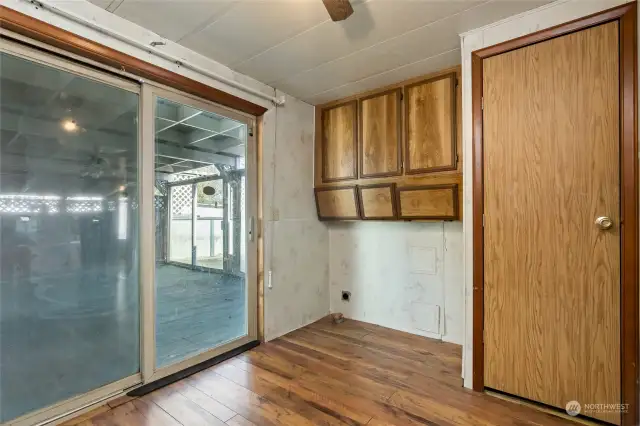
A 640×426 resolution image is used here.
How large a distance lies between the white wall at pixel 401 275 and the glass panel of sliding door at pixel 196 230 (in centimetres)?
117

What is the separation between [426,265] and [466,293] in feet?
2.90

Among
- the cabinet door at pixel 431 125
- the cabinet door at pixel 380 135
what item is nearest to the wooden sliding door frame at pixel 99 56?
the cabinet door at pixel 380 135

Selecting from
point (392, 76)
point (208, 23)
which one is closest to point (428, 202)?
point (392, 76)

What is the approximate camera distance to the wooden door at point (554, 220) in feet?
5.35

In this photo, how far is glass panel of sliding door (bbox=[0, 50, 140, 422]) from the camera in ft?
5.16

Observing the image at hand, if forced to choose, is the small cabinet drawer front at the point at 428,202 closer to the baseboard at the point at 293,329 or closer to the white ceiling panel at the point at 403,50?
the white ceiling panel at the point at 403,50

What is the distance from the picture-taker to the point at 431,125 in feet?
8.34

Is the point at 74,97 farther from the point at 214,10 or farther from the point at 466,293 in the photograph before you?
the point at 466,293

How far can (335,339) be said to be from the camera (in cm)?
283

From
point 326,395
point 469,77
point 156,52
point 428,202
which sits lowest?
point 326,395

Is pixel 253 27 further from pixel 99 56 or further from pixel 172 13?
pixel 99 56

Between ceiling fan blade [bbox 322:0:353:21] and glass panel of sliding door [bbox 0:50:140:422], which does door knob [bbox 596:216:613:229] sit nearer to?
ceiling fan blade [bbox 322:0:353:21]

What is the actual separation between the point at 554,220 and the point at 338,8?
5.18ft

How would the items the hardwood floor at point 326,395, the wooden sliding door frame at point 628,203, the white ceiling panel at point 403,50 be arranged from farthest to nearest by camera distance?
1. the white ceiling panel at point 403,50
2. the hardwood floor at point 326,395
3. the wooden sliding door frame at point 628,203
